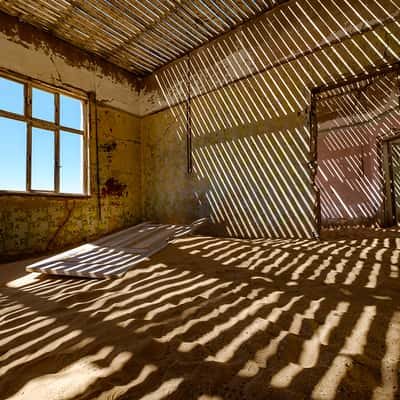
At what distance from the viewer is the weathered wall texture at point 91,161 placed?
4.45m

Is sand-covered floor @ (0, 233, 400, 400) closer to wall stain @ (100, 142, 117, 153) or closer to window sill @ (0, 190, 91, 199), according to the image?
window sill @ (0, 190, 91, 199)

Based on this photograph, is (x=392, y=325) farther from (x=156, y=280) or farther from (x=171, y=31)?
(x=171, y=31)

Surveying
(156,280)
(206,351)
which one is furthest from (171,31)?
(206,351)

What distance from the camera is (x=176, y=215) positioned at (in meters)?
Result: 5.84

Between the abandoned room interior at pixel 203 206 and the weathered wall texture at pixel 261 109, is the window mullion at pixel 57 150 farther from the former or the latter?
the weathered wall texture at pixel 261 109

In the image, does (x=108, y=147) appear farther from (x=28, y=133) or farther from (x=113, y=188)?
(x=28, y=133)

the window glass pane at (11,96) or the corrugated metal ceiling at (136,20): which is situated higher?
the corrugated metal ceiling at (136,20)

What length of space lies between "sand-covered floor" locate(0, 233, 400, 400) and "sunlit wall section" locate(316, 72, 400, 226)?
17.4 ft

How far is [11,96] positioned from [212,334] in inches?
206

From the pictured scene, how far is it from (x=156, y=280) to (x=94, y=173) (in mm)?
3878

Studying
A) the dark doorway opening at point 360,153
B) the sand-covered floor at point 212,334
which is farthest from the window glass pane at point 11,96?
the dark doorway opening at point 360,153

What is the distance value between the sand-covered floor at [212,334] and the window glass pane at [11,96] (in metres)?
3.33

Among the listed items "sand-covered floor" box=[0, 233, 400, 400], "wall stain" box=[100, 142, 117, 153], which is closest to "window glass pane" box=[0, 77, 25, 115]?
"wall stain" box=[100, 142, 117, 153]

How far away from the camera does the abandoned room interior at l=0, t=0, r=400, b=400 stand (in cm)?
120
